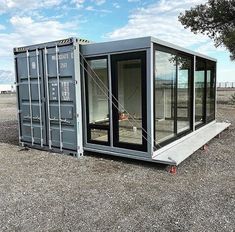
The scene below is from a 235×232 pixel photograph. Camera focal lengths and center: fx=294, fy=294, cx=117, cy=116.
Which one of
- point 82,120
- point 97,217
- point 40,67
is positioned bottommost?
point 97,217

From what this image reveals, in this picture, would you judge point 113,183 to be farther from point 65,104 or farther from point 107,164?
point 65,104

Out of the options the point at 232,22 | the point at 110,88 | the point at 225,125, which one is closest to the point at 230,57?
the point at 232,22

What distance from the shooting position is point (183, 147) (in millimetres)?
6391

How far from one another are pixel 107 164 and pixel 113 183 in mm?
1136

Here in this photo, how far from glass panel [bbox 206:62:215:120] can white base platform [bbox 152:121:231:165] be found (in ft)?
3.03

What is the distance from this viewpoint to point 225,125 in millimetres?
9602

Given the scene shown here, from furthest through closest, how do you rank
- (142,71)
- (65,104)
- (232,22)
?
(232,22) → (65,104) → (142,71)

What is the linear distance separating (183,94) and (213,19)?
454 inches

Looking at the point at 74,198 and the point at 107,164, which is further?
the point at 107,164

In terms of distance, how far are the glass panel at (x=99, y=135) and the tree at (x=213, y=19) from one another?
39.9 feet

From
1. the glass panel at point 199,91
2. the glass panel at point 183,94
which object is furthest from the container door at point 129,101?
the glass panel at point 199,91

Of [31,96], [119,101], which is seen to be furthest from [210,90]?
[31,96]

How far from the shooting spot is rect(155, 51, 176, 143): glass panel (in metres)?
5.79

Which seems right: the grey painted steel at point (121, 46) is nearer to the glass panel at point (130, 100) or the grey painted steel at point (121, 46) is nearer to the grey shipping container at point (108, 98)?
the grey shipping container at point (108, 98)
